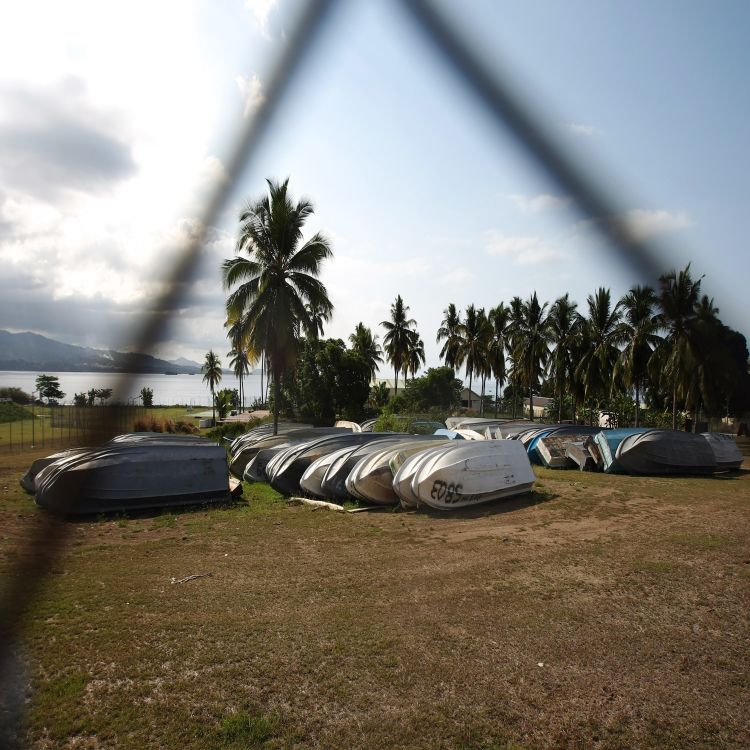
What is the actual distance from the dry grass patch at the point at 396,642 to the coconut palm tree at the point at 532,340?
29534mm

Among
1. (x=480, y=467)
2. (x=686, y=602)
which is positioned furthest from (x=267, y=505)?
(x=686, y=602)

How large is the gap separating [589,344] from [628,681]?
3258 centimetres

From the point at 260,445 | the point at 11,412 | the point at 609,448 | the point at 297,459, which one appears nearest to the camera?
the point at 297,459

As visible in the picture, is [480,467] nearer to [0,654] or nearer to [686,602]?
[686,602]

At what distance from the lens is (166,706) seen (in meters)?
3.39

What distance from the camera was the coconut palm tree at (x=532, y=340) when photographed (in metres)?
36.5

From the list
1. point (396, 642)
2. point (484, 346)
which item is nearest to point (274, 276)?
point (396, 642)

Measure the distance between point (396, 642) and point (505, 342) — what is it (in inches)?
1540

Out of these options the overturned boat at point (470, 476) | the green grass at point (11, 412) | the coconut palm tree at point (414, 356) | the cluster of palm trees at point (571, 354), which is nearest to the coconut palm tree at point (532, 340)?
the cluster of palm trees at point (571, 354)

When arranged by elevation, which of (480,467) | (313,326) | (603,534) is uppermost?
(313,326)

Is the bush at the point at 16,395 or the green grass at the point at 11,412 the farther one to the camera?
the bush at the point at 16,395

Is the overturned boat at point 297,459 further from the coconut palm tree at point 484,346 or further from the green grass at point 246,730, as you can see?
the coconut palm tree at point 484,346

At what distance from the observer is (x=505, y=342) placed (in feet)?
137

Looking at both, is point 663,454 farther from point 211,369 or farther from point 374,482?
point 211,369
